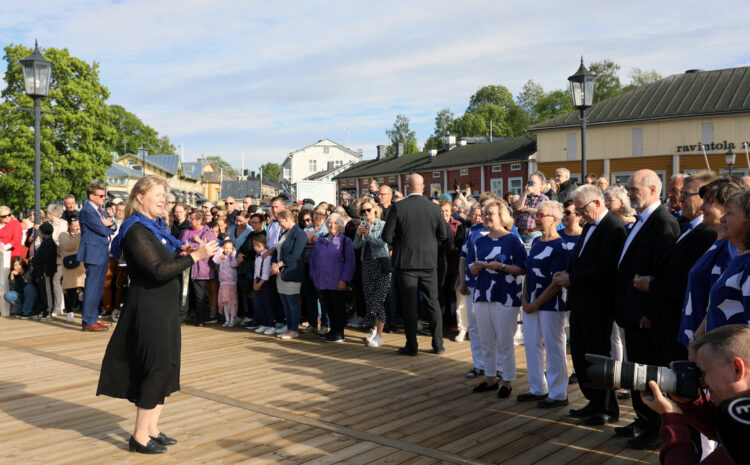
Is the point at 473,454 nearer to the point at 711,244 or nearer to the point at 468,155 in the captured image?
the point at 711,244

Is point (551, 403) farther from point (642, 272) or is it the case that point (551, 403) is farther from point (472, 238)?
point (472, 238)

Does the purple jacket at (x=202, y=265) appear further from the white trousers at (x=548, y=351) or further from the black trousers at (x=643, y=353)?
the black trousers at (x=643, y=353)

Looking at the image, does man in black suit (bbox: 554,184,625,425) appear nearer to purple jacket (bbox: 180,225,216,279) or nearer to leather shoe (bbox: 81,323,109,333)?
purple jacket (bbox: 180,225,216,279)

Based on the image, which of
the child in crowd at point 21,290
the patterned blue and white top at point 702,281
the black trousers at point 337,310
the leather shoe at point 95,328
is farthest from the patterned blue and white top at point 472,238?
the child in crowd at point 21,290

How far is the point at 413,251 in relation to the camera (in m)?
7.31

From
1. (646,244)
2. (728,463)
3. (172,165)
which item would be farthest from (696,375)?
(172,165)

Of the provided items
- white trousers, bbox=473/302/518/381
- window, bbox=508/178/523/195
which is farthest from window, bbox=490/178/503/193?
white trousers, bbox=473/302/518/381

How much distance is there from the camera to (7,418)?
5.17 metres

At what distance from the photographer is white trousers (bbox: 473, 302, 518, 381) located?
18.7ft

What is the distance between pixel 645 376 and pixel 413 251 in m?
5.24

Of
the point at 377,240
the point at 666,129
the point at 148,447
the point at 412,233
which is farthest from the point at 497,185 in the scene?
the point at 148,447

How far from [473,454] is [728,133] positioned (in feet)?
115

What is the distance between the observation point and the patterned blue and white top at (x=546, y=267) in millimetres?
5309

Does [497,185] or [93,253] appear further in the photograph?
[497,185]
